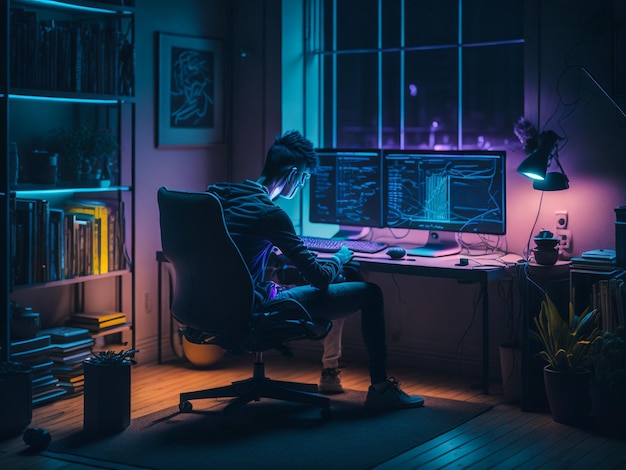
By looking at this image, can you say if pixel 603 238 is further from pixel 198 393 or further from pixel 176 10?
pixel 176 10

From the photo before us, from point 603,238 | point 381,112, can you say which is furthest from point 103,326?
point 603,238

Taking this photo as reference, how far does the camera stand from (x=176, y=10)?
5.60 m

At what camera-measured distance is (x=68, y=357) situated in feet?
16.0

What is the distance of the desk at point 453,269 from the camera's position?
15.0 feet

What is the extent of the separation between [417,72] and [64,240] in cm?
219

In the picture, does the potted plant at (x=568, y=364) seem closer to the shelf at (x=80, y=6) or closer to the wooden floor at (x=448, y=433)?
the wooden floor at (x=448, y=433)

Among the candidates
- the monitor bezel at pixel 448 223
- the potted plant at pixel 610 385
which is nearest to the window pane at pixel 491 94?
the monitor bezel at pixel 448 223

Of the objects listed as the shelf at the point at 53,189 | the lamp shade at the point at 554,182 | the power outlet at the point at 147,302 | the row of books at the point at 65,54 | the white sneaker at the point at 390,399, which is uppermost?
the row of books at the point at 65,54

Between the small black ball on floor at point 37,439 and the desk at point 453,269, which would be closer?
the small black ball on floor at point 37,439

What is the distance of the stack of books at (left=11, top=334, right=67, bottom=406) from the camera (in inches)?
181

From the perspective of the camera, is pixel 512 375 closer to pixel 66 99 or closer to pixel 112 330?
pixel 112 330

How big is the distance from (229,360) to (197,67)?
5.66ft

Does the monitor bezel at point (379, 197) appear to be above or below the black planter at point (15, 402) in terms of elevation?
above

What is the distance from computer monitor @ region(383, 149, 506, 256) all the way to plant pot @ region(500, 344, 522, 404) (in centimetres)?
61
